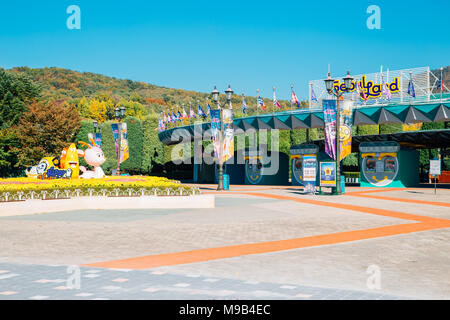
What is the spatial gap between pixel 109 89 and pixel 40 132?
12707 centimetres

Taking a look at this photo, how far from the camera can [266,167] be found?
142 feet

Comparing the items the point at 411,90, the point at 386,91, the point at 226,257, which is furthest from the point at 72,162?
the point at 411,90

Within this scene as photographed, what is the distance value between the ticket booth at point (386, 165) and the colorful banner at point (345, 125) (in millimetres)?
10057

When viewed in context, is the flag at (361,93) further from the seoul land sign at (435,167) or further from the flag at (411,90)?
the seoul land sign at (435,167)

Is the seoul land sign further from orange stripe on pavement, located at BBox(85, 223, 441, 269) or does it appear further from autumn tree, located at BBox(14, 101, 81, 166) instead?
autumn tree, located at BBox(14, 101, 81, 166)

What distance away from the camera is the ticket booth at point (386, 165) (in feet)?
119

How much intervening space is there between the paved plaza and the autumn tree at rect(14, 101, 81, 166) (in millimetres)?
33871

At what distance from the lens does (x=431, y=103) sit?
30.7 m

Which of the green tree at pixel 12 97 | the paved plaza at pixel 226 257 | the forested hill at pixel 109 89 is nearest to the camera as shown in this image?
the paved plaza at pixel 226 257

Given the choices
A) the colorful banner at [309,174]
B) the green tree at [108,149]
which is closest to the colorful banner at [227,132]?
the colorful banner at [309,174]

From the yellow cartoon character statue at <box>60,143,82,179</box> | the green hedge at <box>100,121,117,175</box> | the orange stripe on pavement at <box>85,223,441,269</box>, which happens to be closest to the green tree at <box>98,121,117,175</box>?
the green hedge at <box>100,121,117,175</box>

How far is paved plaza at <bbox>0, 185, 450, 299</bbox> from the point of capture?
6.55 meters
